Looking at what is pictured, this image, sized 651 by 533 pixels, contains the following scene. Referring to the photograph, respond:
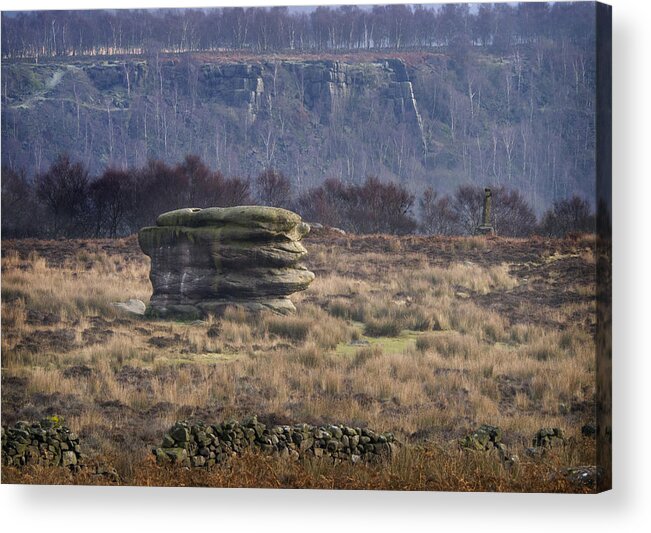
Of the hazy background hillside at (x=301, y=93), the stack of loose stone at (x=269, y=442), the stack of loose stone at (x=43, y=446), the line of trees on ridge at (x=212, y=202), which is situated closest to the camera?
the stack of loose stone at (x=269, y=442)

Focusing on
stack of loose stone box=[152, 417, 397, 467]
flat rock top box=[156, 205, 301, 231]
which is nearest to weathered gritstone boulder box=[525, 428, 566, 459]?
stack of loose stone box=[152, 417, 397, 467]

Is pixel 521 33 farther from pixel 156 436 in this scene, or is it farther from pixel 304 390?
pixel 156 436

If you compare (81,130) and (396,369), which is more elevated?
(81,130)

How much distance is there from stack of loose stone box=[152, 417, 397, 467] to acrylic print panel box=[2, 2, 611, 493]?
24 millimetres

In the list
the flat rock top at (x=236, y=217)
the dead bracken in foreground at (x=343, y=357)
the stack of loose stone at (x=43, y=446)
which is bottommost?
the stack of loose stone at (x=43, y=446)

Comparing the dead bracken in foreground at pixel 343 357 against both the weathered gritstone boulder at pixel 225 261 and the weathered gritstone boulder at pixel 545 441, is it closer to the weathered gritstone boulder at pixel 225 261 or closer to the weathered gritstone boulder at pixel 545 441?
the weathered gritstone boulder at pixel 545 441

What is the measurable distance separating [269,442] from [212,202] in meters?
2.77

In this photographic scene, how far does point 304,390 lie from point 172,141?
317cm

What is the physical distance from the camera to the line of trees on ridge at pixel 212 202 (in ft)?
50.3

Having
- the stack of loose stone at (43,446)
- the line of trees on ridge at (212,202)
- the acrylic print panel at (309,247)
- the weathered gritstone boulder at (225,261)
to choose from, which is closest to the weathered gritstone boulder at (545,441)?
the acrylic print panel at (309,247)

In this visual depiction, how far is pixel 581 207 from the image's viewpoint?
1480 cm

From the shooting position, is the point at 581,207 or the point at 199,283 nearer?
the point at 581,207

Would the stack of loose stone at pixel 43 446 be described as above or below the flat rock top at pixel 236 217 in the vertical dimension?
below

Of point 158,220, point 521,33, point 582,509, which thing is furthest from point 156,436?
point 521,33
